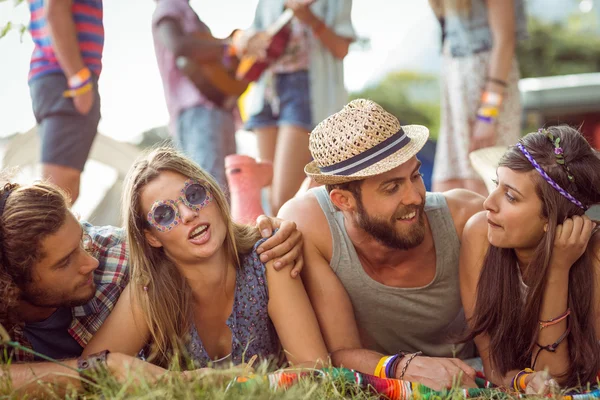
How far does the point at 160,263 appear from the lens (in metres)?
2.70

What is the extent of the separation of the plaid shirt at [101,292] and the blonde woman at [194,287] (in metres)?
0.12

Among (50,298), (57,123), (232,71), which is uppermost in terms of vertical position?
(232,71)

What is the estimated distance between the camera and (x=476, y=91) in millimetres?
4445

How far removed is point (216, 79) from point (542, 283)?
2.88 metres

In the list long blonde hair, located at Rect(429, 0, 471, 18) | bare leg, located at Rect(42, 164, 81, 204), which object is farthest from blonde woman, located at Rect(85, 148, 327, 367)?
long blonde hair, located at Rect(429, 0, 471, 18)

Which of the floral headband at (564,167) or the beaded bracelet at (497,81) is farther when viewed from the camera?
the beaded bracelet at (497,81)

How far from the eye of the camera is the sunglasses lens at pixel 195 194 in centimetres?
262

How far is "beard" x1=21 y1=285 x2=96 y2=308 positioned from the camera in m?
2.50

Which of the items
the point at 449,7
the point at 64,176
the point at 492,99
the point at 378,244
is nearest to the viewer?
the point at 378,244

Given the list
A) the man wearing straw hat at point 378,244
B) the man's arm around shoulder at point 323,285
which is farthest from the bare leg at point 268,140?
the man's arm around shoulder at point 323,285

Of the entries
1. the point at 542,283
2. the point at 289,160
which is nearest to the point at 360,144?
the point at 542,283

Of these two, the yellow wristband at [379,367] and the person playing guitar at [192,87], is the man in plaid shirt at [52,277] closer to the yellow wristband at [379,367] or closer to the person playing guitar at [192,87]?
the yellow wristband at [379,367]

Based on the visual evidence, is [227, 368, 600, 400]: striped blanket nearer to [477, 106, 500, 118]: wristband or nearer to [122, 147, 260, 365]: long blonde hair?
[122, 147, 260, 365]: long blonde hair

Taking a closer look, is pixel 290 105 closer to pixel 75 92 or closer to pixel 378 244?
pixel 75 92
